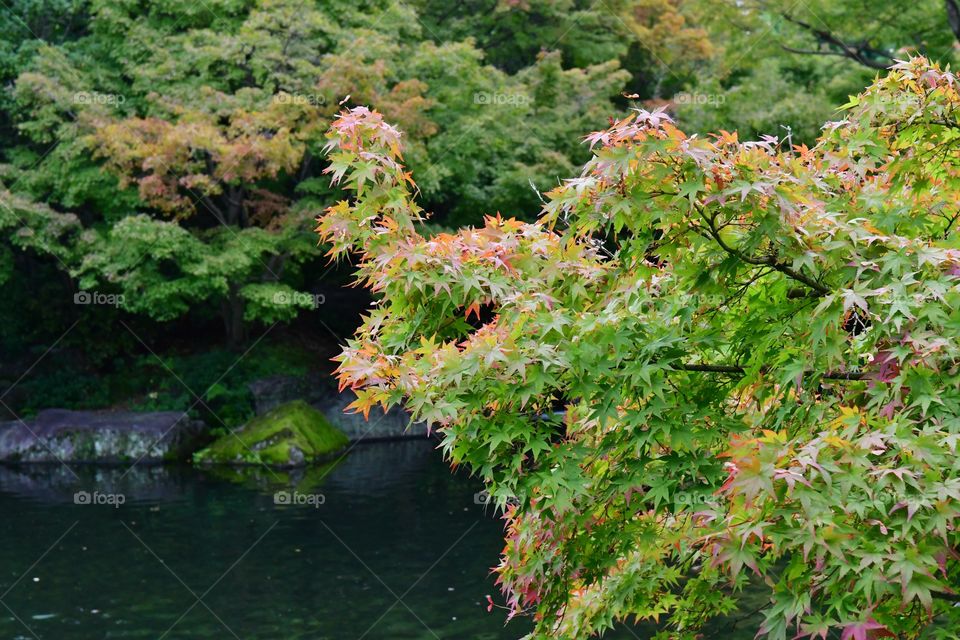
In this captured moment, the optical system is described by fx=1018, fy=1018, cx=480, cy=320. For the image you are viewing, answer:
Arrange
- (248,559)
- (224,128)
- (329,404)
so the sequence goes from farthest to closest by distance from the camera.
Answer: (329,404) → (224,128) → (248,559)

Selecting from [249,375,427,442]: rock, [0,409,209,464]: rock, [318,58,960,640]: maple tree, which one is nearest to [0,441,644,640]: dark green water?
[0,409,209,464]: rock

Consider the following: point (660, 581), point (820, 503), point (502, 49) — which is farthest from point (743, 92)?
point (820, 503)

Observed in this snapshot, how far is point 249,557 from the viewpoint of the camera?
11609 mm

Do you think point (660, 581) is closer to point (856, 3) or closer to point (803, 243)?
point (803, 243)

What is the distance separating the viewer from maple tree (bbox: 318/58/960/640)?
2.98 metres

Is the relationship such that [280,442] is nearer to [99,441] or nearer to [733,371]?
[99,441]

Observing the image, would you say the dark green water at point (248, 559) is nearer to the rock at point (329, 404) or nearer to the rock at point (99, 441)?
the rock at point (99, 441)

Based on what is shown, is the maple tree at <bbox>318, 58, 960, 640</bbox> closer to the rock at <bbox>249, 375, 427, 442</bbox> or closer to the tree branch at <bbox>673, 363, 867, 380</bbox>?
the tree branch at <bbox>673, 363, 867, 380</bbox>

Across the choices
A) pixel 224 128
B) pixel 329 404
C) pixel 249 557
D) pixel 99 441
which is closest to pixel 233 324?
pixel 329 404

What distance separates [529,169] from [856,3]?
258 inches

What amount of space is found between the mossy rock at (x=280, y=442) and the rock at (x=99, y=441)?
622mm

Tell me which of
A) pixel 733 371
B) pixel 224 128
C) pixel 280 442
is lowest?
pixel 280 442

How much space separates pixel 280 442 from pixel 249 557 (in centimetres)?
615

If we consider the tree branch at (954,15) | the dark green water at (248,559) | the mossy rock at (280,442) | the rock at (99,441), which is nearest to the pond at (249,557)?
the dark green water at (248,559)
